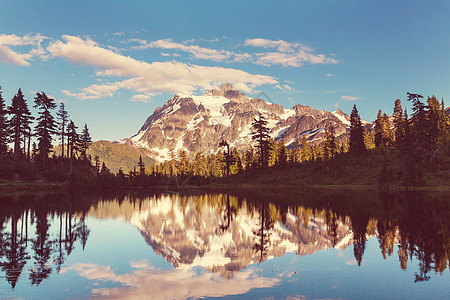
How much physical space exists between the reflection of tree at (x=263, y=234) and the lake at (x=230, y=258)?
73 millimetres

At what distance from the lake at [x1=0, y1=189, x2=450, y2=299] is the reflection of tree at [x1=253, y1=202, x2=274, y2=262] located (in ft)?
0.24

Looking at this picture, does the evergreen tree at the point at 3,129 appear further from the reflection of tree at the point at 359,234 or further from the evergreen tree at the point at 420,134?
the evergreen tree at the point at 420,134

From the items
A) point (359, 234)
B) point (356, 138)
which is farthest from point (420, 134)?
point (359, 234)

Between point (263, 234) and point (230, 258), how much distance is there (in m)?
5.91

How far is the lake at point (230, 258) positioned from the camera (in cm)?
1133

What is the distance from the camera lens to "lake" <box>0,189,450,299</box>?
11328mm

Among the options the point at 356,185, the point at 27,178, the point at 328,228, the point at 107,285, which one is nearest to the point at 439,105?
the point at 356,185

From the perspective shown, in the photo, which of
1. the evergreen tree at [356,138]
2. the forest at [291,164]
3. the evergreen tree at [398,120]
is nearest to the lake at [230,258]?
the forest at [291,164]

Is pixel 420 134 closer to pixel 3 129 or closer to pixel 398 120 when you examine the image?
pixel 398 120

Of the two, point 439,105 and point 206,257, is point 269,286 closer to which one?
point 206,257

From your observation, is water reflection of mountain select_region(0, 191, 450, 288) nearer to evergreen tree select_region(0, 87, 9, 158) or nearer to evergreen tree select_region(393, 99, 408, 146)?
evergreen tree select_region(0, 87, 9, 158)

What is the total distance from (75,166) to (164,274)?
8391 cm

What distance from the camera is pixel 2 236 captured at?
790 inches

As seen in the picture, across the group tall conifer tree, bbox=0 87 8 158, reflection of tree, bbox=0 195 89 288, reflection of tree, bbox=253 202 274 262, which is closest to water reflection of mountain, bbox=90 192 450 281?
reflection of tree, bbox=253 202 274 262
